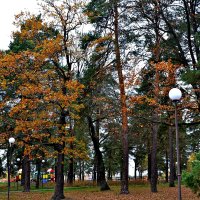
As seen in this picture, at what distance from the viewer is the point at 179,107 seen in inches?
585

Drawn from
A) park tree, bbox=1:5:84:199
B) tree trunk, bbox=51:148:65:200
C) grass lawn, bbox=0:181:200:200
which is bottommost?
grass lawn, bbox=0:181:200:200

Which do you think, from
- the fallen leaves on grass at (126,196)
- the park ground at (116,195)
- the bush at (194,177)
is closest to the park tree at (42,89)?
the fallen leaves on grass at (126,196)

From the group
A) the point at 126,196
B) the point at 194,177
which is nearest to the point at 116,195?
the point at 126,196

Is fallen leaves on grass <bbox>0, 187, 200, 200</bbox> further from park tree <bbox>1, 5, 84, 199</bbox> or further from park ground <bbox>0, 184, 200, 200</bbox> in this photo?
park tree <bbox>1, 5, 84, 199</bbox>

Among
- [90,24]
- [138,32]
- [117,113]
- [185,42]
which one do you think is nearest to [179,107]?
[185,42]

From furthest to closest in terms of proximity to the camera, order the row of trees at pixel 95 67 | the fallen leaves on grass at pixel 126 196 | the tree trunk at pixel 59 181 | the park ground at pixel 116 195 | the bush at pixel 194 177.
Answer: the tree trunk at pixel 59 181, the park ground at pixel 116 195, the fallen leaves on grass at pixel 126 196, the row of trees at pixel 95 67, the bush at pixel 194 177

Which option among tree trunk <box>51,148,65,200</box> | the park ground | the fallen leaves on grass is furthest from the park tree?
the park ground

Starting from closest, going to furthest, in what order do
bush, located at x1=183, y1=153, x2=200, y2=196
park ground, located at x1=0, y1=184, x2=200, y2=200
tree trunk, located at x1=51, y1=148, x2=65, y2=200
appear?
bush, located at x1=183, y1=153, x2=200, y2=196
park ground, located at x1=0, y1=184, x2=200, y2=200
tree trunk, located at x1=51, y1=148, x2=65, y2=200

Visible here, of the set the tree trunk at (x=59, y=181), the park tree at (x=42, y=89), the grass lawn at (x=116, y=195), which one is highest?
the park tree at (x=42, y=89)

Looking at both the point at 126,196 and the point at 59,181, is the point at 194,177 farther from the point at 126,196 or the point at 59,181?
the point at 59,181

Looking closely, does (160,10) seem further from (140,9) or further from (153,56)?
(153,56)

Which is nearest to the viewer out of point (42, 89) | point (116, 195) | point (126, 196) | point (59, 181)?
point (42, 89)

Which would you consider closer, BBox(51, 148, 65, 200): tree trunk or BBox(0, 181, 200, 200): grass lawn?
BBox(0, 181, 200, 200): grass lawn

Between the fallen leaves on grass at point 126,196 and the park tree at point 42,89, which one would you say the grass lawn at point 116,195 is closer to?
the fallen leaves on grass at point 126,196
